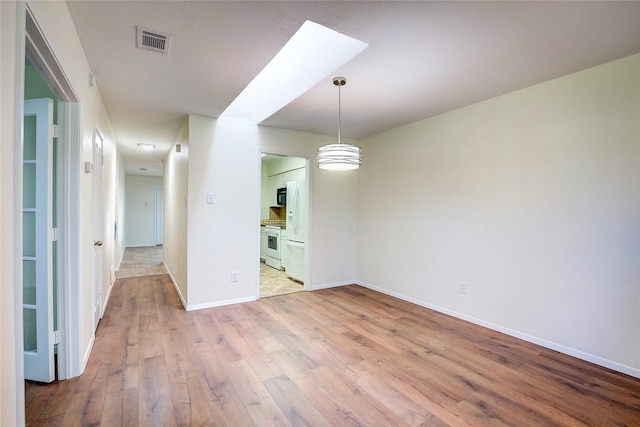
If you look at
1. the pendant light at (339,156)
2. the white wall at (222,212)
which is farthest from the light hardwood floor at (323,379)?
the pendant light at (339,156)

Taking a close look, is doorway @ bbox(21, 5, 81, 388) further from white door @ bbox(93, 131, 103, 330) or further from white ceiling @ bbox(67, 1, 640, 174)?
white door @ bbox(93, 131, 103, 330)

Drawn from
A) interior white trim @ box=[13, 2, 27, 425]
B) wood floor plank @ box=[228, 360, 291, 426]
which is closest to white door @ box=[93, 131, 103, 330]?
wood floor plank @ box=[228, 360, 291, 426]

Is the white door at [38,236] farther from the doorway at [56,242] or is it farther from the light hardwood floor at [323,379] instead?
the light hardwood floor at [323,379]

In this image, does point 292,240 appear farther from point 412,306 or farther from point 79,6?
point 79,6

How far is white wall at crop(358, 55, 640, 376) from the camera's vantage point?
91.7 inches

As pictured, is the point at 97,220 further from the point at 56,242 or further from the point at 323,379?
the point at 323,379

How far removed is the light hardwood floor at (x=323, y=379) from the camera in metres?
1.80

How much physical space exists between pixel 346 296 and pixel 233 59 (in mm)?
3301

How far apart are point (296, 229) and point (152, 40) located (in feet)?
11.8

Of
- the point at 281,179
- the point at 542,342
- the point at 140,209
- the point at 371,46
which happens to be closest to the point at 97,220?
the point at 371,46

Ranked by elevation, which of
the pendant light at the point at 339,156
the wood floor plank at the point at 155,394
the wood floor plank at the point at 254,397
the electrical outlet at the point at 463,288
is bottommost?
the wood floor plank at the point at 155,394

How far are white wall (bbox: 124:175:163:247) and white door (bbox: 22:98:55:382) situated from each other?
333 inches

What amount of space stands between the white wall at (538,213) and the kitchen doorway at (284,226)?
5.65 ft

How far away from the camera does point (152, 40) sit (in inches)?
79.7
